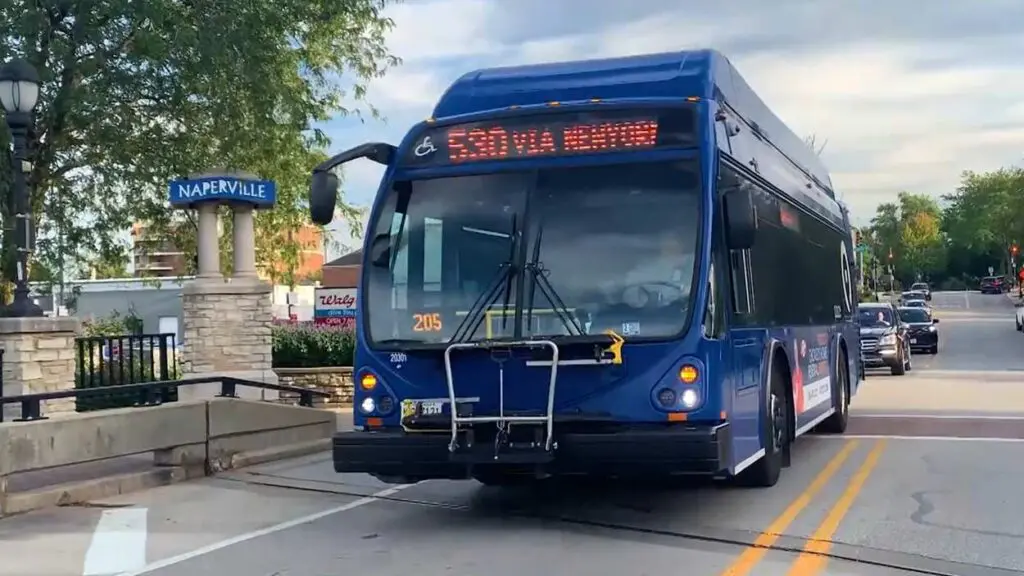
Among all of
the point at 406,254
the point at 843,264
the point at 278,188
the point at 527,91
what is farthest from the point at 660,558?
the point at 278,188

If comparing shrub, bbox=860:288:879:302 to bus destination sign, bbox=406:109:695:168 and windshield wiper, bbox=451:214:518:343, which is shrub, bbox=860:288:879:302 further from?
windshield wiper, bbox=451:214:518:343

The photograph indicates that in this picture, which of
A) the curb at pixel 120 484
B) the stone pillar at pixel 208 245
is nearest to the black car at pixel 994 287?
the stone pillar at pixel 208 245

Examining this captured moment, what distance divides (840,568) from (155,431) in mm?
7135

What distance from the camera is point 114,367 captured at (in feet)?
58.3

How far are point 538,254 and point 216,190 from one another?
35.7 ft

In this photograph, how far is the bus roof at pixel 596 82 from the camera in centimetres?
970

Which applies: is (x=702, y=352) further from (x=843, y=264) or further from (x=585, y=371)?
(x=843, y=264)

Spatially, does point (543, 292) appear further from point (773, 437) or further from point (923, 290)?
point (923, 290)

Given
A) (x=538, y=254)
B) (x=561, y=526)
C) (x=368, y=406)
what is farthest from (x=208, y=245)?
(x=538, y=254)

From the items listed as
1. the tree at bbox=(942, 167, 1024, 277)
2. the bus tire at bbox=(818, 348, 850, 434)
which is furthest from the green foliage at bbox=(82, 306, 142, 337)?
the tree at bbox=(942, 167, 1024, 277)

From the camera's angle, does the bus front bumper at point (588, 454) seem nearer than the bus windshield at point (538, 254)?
Yes

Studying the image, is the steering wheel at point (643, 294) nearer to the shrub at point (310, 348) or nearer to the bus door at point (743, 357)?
the bus door at point (743, 357)

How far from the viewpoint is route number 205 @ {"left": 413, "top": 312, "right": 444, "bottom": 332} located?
8.57m

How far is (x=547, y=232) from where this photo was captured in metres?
8.49
